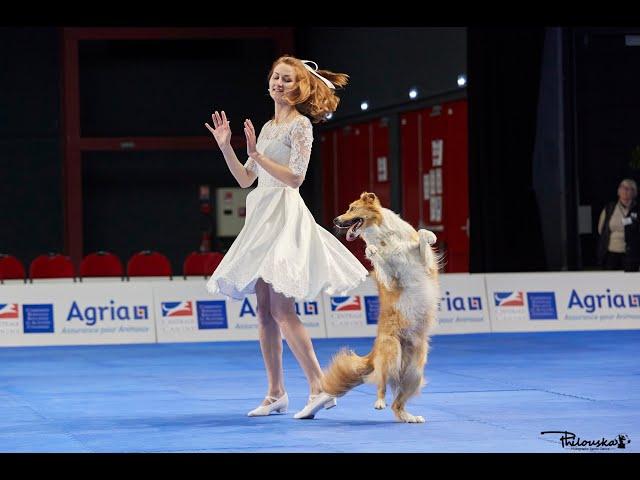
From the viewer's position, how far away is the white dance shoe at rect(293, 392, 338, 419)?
300 inches

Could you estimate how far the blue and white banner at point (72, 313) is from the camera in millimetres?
14148

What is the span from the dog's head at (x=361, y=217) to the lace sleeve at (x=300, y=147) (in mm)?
434

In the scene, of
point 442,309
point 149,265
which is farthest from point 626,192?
point 149,265

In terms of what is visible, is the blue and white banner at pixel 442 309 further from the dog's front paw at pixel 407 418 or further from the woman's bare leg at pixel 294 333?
the dog's front paw at pixel 407 418

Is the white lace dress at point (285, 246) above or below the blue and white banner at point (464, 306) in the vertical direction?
above

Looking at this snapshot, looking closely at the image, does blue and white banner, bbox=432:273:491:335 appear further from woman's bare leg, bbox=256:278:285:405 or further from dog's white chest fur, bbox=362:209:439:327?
dog's white chest fur, bbox=362:209:439:327

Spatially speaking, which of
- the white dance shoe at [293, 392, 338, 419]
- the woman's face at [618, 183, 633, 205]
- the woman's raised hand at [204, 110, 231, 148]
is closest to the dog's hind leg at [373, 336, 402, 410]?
the white dance shoe at [293, 392, 338, 419]

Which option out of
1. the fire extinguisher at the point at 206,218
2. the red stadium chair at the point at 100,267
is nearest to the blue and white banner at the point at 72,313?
the red stadium chair at the point at 100,267

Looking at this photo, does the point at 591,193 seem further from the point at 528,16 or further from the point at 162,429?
the point at 162,429

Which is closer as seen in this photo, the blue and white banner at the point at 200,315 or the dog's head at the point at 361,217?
the dog's head at the point at 361,217

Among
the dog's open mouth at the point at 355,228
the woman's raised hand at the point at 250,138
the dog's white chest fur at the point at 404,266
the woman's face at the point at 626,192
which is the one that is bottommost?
the dog's white chest fur at the point at 404,266

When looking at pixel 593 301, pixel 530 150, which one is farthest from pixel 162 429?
pixel 530 150

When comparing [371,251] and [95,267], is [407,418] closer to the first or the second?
[371,251]

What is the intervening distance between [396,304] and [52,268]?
1118 cm
